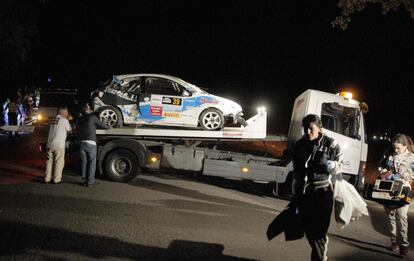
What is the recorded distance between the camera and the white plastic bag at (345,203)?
4.73 m

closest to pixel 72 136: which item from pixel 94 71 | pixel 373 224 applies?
pixel 373 224

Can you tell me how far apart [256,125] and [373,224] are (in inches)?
133

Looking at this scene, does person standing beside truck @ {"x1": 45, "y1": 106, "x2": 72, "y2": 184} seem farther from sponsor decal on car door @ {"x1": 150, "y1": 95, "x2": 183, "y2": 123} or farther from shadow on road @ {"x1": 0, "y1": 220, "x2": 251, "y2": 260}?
shadow on road @ {"x1": 0, "y1": 220, "x2": 251, "y2": 260}

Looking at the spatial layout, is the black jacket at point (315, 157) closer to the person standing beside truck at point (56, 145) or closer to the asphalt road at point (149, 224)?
the asphalt road at point (149, 224)

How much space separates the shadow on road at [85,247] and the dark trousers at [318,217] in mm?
1232

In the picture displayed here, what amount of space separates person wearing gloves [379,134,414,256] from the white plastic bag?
5.36 feet

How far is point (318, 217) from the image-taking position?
4480 millimetres

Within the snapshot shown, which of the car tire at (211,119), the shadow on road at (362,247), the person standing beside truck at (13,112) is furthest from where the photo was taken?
the person standing beside truck at (13,112)

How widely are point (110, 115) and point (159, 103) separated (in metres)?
1.24

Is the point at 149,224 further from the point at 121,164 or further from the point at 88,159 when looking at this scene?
the point at 121,164

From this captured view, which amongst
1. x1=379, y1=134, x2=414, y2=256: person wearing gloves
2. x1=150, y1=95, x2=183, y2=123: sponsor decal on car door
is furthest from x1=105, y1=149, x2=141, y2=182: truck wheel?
x1=379, y1=134, x2=414, y2=256: person wearing gloves

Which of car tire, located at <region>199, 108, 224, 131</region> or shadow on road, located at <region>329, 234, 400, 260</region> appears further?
car tire, located at <region>199, 108, 224, 131</region>

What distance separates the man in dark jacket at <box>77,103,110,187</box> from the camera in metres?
8.64

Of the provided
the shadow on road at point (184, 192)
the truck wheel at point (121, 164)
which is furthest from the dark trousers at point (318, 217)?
the truck wheel at point (121, 164)
